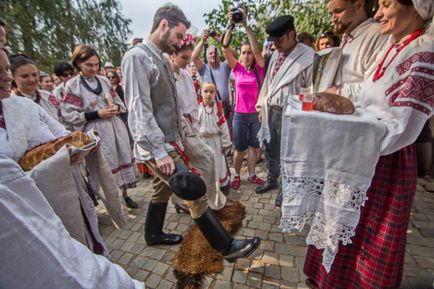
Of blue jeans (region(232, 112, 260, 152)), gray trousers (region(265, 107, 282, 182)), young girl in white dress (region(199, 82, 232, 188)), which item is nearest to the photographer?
gray trousers (region(265, 107, 282, 182))

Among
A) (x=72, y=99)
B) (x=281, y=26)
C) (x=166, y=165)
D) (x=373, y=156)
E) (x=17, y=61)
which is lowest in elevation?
(x=166, y=165)

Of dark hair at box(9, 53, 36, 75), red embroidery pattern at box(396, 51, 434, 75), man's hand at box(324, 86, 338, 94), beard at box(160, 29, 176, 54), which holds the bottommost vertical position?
man's hand at box(324, 86, 338, 94)

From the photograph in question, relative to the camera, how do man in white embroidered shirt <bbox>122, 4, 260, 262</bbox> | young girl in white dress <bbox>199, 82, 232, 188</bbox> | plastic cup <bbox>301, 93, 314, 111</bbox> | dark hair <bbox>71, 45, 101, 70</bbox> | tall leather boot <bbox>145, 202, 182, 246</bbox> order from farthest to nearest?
young girl in white dress <bbox>199, 82, 232, 188</bbox> < dark hair <bbox>71, 45, 101, 70</bbox> < tall leather boot <bbox>145, 202, 182, 246</bbox> < man in white embroidered shirt <bbox>122, 4, 260, 262</bbox> < plastic cup <bbox>301, 93, 314, 111</bbox>

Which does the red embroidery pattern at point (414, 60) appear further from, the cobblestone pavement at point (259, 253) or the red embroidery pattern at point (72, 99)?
the red embroidery pattern at point (72, 99)

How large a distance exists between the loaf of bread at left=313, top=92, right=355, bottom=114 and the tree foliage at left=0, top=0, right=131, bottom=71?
1167 centimetres

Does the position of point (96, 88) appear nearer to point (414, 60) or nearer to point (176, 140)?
point (176, 140)

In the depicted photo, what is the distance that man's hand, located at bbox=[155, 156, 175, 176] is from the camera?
188cm

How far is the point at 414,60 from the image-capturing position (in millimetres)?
1245

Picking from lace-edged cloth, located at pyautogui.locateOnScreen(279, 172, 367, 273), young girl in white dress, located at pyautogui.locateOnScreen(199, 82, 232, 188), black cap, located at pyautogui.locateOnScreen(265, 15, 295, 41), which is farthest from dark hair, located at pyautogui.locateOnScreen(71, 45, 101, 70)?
lace-edged cloth, located at pyautogui.locateOnScreen(279, 172, 367, 273)

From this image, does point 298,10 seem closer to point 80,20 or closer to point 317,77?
point 317,77

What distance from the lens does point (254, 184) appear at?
391 cm

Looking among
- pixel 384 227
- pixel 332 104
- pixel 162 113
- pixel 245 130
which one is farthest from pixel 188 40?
pixel 384 227

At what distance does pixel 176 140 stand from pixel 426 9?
1811 mm

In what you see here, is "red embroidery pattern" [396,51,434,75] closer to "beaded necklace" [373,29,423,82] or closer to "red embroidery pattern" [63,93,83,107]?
"beaded necklace" [373,29,423,82]
